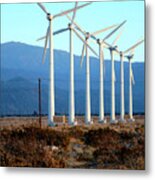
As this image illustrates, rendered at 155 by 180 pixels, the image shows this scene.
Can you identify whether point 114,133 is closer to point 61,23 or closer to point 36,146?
point 36,146

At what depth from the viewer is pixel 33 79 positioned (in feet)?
21.1

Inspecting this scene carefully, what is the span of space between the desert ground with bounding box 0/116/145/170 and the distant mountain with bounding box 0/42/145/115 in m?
0.14

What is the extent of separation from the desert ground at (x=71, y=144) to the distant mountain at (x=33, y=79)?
0.45 feet

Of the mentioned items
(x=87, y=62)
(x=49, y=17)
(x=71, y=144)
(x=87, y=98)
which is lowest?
(x=71, y=144)

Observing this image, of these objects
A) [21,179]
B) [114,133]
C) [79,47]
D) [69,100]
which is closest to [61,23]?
[79,47]

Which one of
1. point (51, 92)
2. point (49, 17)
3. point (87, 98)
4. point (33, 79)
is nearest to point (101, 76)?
point (87, 98)

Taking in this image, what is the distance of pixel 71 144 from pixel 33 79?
2.52ft

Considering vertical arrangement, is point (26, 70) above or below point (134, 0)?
below

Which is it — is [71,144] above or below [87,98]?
below

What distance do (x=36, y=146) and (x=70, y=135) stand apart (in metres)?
0.37

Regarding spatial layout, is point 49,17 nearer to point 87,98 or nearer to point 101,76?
point 101,76

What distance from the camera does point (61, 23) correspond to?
6422 millimetres

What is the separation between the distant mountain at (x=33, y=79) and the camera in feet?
20.9

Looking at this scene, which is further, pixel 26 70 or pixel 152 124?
pixel 26 70
